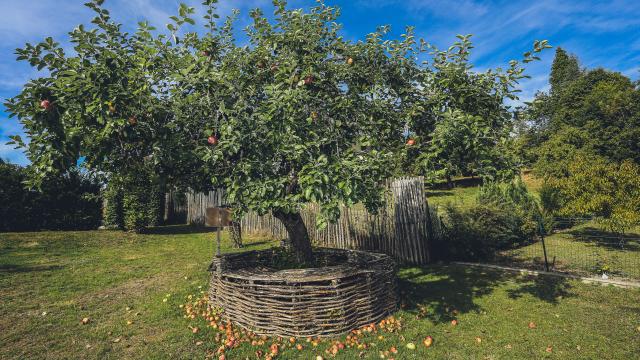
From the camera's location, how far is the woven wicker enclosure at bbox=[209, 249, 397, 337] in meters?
5.09

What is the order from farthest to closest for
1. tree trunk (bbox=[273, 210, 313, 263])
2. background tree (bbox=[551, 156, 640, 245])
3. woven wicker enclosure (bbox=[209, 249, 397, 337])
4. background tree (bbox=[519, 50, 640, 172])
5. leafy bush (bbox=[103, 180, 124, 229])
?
background tree (bbox=[519, 50, 640, 172]), leafy bush (bbox=[103, 180, 124, 229]), background tree (bbox=[551, 156, 640, 245]), tree trunk (bbox=[273, 210, 313, 263]), woven wicker enclosure (bbox=[209, 249, 397, 337])

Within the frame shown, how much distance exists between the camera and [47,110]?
3867 mm

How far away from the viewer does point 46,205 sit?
14.1 meters

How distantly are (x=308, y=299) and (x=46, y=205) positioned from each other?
14454 millimetres

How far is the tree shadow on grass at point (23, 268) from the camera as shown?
28.1 ft

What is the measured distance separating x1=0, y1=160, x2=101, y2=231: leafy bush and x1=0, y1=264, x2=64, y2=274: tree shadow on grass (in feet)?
13.5

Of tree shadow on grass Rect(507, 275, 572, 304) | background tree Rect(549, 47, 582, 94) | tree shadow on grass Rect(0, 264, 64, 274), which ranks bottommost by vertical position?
tree shadow on grass Rect(507, 275, 572, 304)

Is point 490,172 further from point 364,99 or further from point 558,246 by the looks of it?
point 558,246

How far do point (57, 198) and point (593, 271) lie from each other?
1860cm

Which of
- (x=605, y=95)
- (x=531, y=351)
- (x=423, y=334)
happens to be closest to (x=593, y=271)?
(x=531, y=351)

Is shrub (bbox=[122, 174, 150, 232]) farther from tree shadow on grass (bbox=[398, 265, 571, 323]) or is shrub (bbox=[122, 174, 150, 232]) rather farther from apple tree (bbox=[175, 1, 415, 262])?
tree shadow on grass (bbox=[398, 265, 571, 323])

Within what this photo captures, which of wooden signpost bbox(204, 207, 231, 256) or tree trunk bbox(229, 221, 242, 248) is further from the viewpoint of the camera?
tree trunk bbox(229, 221, 242, 248)

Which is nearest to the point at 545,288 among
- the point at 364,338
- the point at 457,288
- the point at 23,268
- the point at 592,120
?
the point at 457,288

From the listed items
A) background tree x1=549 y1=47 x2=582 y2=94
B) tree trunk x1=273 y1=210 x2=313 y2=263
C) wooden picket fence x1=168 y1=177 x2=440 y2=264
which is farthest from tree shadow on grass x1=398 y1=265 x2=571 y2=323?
background tree x1=549 y1=47 x2=582 y2=94
